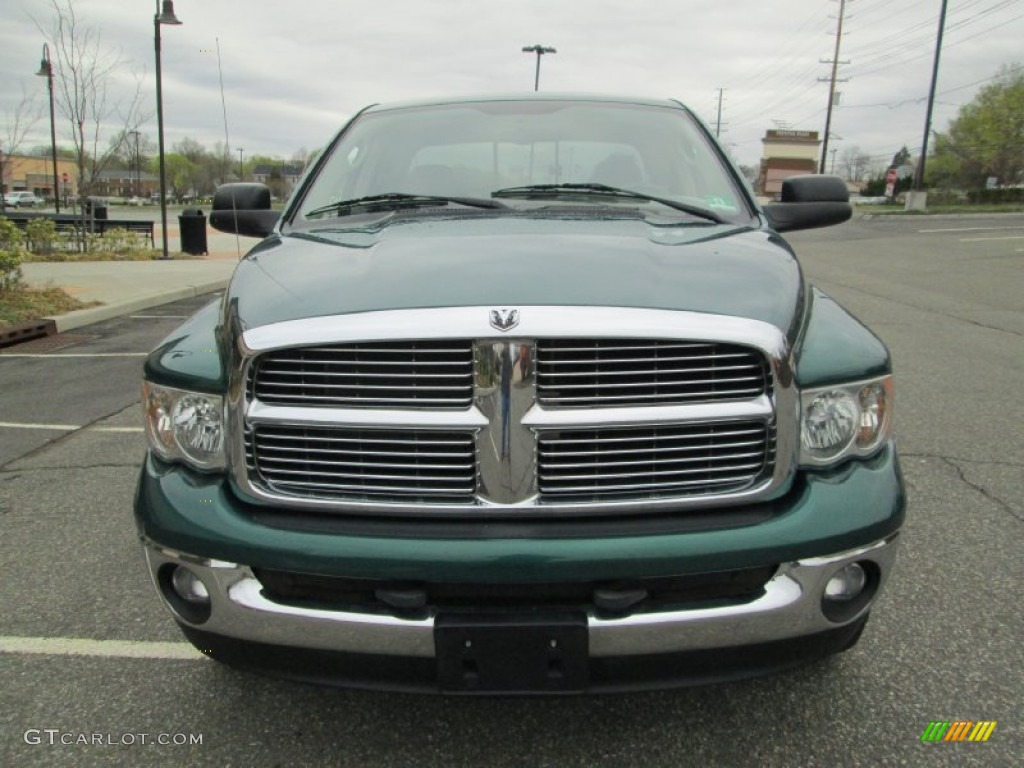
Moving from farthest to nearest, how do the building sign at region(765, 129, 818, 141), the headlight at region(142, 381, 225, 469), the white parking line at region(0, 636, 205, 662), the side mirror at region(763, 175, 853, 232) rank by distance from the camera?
the building sign at region(765, 129, 818, 141)
the side mirror at region(763, 175, 853, 232)
the white parking line at region(0, 636, 205, 662)
the headlight at region(142, 381, 225, 469)

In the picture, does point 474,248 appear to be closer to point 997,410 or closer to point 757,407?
point 757,407

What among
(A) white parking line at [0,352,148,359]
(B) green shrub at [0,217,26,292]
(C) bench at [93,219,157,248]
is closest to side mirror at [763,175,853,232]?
(A) white parking line at [0,352,148,359]

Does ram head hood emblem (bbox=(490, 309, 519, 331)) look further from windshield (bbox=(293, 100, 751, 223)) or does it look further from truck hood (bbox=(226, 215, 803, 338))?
windshield (bbox=(293, 100, 751, 223))

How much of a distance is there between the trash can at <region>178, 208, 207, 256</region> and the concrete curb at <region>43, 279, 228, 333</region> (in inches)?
259

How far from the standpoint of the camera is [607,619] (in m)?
1.79

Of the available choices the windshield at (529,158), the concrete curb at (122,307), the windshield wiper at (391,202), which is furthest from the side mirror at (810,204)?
the concrete curb at (122,307)

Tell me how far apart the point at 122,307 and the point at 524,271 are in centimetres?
1004

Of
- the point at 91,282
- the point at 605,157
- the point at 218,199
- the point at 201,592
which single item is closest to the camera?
the point at 201,592

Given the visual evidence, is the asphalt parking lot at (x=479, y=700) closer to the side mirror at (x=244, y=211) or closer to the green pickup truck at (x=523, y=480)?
A: the green pickup truck at (x=523, y=480)

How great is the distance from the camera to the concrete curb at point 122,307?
30.6ft

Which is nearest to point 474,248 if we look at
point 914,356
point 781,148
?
point 914,356

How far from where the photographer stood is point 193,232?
19.6 m

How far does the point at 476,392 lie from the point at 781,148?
315ft

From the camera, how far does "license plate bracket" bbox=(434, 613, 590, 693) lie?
1754mm
